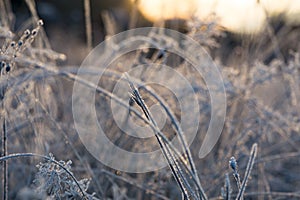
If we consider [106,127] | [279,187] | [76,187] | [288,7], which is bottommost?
[279,187]

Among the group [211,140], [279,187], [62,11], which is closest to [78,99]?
[211,140]

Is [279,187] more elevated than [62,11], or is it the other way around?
[62,11]

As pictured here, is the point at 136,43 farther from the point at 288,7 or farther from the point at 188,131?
the point at 288,7

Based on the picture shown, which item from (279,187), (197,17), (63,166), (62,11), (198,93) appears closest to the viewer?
(63,166)

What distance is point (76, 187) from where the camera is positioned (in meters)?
0.69

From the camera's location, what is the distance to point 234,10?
5.41 ft

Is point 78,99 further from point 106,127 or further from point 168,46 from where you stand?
point 168,46

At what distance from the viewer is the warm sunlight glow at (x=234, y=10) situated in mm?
1545

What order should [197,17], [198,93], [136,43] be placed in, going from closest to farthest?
1. [197,17]
2. [198,93]
3. [136,43]

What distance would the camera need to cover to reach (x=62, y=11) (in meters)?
7.85

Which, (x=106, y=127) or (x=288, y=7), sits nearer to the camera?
(x=106, y=127)

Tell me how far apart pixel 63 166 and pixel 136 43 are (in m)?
1.18

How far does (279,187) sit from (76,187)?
0.96 meters

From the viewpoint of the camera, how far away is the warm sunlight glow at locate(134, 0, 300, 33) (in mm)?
1545
